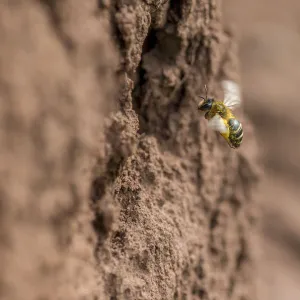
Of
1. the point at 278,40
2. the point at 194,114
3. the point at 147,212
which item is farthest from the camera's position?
the point at 278,40

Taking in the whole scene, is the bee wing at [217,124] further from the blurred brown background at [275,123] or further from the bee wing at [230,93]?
the blurred brown background at [275,123]

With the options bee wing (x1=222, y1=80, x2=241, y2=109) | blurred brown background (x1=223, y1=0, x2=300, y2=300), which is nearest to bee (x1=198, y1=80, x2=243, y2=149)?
bee wing (x1=222, y1=80, x2=241, y2=109)

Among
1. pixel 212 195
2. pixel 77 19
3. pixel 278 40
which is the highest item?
pixel 278 40

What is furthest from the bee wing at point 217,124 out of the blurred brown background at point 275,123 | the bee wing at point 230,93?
the blurred brown background at point 275,123

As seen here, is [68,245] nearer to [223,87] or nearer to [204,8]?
[204,8]

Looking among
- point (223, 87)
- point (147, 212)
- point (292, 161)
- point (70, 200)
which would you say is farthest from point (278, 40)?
point (70, 200)

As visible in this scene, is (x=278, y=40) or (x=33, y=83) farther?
(x=278, y=40)

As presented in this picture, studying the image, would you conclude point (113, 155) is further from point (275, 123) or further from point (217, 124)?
point (275, 123)
